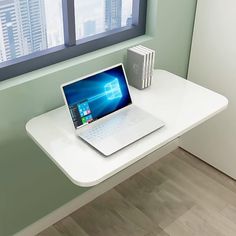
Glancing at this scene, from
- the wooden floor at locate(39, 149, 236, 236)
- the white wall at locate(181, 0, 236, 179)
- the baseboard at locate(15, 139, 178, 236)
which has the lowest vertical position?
the wooden floor at locate(39, 149, 236, 236)

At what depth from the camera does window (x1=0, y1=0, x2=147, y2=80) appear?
176cm

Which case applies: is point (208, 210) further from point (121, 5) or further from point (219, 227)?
point (121, 5)

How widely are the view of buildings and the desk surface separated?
0.37 meters

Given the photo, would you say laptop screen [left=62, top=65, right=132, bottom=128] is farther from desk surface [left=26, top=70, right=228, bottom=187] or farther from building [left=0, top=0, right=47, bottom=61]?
building [left=0, top=0, right=47, bottom=61]

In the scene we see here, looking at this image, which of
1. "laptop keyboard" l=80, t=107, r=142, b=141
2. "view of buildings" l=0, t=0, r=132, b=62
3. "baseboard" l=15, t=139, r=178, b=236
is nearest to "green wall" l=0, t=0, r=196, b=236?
"baseboard" l=15, t=139, r=178, b=236

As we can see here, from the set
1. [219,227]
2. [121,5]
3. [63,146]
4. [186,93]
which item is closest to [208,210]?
[219,227]

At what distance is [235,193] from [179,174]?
1.15 feet

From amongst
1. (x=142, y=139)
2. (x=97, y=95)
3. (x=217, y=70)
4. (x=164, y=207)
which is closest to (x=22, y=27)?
(x=97, y=95)

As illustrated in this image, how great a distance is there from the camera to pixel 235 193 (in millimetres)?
2383

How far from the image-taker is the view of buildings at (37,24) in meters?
1.91

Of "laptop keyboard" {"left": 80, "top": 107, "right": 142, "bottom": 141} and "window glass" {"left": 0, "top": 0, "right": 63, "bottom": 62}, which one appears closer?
"laptop keyboard" {"left": 80, "top": 107, "right": 142, "bottom": 141}

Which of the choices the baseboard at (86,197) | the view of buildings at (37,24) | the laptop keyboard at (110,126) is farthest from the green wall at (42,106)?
the laptop keyboard at (110,126)

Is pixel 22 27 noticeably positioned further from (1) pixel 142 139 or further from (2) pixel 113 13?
(1) pixel 142 139

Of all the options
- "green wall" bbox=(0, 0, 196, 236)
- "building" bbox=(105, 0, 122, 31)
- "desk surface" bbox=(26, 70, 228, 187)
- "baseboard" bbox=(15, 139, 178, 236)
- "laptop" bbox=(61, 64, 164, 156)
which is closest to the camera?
"desk surface" bbox=(26, 70, 228, 187)
